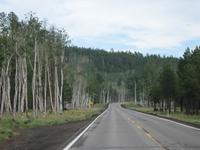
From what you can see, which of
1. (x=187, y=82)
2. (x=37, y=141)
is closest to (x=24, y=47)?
(x=187, y=82)

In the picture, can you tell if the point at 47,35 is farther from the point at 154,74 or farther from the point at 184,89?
the point at 154,74

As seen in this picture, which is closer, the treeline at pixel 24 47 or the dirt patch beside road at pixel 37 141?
the dirt patch beside road at pixel 37 141

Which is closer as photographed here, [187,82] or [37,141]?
[37,141]

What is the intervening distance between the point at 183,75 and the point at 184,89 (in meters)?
3.25

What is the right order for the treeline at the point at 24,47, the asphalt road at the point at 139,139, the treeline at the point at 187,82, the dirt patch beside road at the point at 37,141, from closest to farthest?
the asphalt road at the point at 139,139 → the dirt patch beside road at the point at 37,141 → the treeline at the point at 24,47 → the treeline at the point at 187,82

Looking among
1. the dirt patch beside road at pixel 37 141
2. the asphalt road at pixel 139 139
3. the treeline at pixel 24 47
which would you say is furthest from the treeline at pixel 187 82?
the dirt patch beside road at pixel 37 141

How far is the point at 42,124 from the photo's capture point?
44.7 meters

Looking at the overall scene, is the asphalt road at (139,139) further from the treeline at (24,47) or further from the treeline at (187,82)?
the treeline at (187,82)

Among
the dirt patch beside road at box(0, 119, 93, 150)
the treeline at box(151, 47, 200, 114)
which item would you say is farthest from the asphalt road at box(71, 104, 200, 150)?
the treeline at box(151, 47, 200, 114)

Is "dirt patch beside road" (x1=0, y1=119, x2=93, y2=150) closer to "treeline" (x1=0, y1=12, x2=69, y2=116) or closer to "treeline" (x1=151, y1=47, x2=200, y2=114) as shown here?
"treeline" (x1=0, y1=12, x2=69, y2=116)

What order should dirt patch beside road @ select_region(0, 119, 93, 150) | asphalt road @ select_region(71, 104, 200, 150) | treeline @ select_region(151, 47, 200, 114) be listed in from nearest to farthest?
asphalt road @ select_region(71, 104, 200, 150) → dirt patch beside road @ select_region(0, 119, 93, 150) → treeline @ select_region(151, 47, 200, 114)

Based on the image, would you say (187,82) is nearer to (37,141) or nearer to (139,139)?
(139,139)

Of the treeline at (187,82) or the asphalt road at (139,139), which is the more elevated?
the treeline at (187,82)

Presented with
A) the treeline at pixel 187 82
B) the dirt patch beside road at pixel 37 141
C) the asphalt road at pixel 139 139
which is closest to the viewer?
the asphalt road at pixel 139 139
